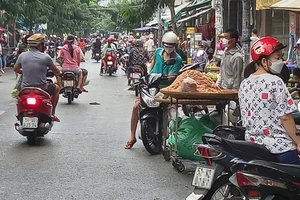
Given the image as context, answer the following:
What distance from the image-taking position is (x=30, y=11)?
33594mm

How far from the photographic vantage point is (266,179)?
513 centimetres

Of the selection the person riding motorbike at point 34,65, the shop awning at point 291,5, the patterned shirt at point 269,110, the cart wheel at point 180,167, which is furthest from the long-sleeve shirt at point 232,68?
the patterned shirt at point 269,110

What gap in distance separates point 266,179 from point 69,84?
1143 cm

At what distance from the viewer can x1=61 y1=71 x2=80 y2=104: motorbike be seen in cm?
1606

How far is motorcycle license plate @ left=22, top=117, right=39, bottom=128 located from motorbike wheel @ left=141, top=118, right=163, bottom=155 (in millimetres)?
1775

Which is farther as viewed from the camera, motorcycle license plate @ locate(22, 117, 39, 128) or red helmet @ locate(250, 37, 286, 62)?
motorcycle license plate @ locate(22, 117, 39, 128)

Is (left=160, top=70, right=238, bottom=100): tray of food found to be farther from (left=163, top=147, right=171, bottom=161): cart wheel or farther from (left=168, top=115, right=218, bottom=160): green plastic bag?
(left=163, top=147, right=171, bottom=161): cart wheel

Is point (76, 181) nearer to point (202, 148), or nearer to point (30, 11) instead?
point (202, 148)

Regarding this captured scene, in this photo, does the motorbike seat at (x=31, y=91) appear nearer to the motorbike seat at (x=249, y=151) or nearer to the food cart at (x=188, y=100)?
the food cart at (x=188, y=100)

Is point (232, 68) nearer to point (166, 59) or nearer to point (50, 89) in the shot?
point (166, 59)

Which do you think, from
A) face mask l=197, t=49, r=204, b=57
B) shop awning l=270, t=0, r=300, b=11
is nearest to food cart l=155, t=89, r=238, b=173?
shop awning l=270, t=0, r=300, b=11

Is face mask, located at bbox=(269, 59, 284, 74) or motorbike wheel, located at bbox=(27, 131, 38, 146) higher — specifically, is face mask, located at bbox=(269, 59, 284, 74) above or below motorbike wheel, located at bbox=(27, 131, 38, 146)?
above

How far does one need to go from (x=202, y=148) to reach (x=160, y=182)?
238 cm

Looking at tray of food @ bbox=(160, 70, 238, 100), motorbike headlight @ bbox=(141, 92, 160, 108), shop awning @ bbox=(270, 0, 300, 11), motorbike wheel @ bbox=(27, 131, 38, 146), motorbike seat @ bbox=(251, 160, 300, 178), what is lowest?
motorbike wheel @ bbox=(27, 131, 38, 146)
